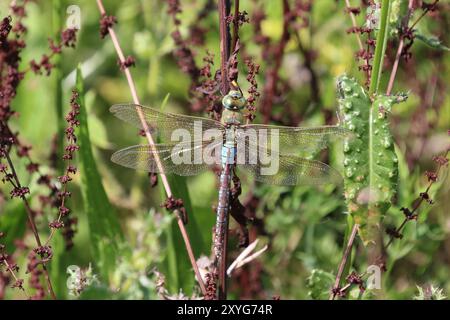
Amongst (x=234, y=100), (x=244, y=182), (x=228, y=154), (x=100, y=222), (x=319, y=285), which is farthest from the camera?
(x=244, y=182)

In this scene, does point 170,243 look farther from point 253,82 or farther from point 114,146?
point 114,146

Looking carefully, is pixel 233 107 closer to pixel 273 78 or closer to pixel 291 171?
pixel 291 171

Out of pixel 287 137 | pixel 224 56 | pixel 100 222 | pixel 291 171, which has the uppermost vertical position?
pixel 224 56

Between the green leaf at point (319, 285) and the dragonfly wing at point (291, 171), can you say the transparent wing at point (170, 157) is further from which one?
the green leaf at point (319, 285)

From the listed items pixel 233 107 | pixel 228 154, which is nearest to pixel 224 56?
pixel 233 107

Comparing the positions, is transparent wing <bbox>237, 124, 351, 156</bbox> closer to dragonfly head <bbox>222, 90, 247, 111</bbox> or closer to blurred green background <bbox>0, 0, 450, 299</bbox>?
dragonfly head <bbox>222, 90, 247, 111</bbox>

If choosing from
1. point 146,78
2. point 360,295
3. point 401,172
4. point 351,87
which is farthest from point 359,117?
point 146,78
